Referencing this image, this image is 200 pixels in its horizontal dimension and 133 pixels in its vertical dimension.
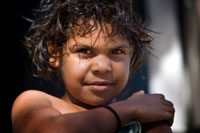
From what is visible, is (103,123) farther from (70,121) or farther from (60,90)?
(60,90)

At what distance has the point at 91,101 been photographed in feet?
2.93

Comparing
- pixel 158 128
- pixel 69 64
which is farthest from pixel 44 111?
pixel 158 128

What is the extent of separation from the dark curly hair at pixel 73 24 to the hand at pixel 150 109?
0.91 feet

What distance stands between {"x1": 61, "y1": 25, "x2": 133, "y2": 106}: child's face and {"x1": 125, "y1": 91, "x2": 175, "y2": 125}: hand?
142 mm

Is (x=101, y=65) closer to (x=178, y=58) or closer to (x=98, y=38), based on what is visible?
(x=98, y=38)

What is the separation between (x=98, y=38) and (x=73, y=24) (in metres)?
0.12

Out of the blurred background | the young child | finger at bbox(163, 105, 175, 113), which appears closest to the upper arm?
the young child

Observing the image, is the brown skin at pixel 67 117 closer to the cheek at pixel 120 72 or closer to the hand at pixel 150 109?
the hand at pixel 150 109

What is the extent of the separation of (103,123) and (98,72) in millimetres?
240

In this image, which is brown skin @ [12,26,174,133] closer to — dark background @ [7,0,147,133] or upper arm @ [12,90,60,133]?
upper arm @ [12,90,60,133]

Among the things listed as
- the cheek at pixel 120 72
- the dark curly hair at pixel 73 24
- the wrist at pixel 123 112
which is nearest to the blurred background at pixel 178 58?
the dark curly hair at pixel 73 24

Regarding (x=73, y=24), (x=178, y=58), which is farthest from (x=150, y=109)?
(x=178, y=58)

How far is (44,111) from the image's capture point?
2.39 ft

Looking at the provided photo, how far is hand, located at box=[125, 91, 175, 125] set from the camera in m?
0.74
